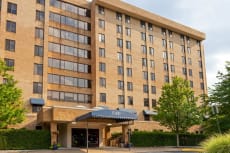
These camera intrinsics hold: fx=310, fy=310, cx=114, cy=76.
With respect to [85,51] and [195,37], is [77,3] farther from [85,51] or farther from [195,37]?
[195,37]

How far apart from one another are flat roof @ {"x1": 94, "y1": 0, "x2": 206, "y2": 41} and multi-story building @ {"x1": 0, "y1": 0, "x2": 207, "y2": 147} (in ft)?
0.61

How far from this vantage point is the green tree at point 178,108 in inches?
1724

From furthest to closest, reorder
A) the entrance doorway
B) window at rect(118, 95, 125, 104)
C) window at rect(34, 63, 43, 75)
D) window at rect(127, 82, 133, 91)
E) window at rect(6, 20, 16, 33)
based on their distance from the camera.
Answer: window at rect(127, 82, 133, 91), window at rect(118, 95, 125, 104), window at rect(34, 63, 43, 75), window at rect(6, 20, 16, 33), the entrance doorway

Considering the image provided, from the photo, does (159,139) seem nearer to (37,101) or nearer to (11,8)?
(37,101)

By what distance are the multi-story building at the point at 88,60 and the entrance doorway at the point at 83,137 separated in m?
0.14

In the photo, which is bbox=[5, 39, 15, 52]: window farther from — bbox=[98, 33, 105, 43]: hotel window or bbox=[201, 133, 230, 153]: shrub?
bbox=[201, 133, 230, 153]: shrub

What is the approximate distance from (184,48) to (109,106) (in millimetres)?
24280

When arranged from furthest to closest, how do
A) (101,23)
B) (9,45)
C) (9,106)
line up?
1. (101,23)
2. (9,45)
3. (9,106)

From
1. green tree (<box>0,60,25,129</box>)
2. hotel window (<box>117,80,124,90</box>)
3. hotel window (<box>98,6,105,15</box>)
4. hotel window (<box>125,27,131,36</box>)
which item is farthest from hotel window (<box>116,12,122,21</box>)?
green tree (<box>0,60,25,129</box>)

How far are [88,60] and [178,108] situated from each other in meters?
17.1

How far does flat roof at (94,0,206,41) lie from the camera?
2144 inches

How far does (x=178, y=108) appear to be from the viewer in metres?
43.8

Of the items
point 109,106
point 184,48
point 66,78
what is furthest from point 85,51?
point 184,48

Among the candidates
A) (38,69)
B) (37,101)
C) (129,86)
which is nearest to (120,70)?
(129,86)
